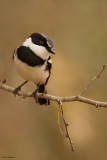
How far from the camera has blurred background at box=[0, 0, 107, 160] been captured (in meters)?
8.35

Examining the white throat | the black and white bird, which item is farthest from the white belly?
the white throat

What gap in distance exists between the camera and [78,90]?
8.56m

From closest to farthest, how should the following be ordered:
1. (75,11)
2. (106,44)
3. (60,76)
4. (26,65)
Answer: (26,65) → (60,76) → (106,44) → (75,11)

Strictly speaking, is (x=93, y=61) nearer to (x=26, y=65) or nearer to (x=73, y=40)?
(x=73, y=40)

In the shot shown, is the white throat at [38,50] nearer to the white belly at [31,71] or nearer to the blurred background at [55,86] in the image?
the white belly at [31,71]

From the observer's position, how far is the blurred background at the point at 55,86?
835 centimetres

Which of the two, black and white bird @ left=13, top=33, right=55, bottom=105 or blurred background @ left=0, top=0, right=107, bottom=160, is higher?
black and white bird @ left=13, top=33, right=55, bottom=105

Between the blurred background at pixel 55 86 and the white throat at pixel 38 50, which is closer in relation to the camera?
the white throat at pixel 38 50

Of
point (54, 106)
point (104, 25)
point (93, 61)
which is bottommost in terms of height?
point (54, 106)

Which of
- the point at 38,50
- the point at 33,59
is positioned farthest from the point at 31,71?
the point at 38,50

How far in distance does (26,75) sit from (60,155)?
239 centimetres

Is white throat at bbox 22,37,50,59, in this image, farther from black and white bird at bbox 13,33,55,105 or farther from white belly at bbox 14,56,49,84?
white belly at bbox 14,56,49,84

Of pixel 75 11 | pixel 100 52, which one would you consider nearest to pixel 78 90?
pixel 100 52

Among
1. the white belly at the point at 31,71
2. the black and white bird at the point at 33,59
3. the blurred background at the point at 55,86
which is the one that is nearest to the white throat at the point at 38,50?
the black and white bird at the point at 33,59
